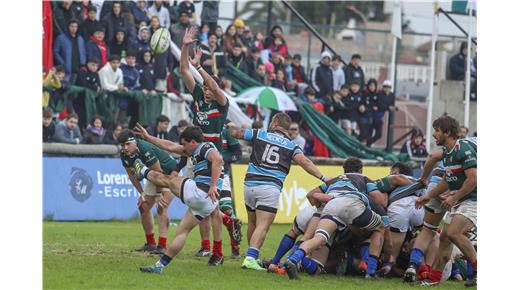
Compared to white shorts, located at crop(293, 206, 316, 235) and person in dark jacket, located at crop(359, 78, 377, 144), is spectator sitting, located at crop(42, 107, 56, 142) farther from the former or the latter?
person in dark jacket, located at crop(359, 78, 377, 144)

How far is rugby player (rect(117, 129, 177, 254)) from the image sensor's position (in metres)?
15.6

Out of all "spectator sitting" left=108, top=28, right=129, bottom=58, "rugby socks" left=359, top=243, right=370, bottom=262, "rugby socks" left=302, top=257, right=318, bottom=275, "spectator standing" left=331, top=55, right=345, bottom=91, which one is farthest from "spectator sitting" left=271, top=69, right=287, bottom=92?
"rugby socks" left=302, top=257, right=318, bottom=275

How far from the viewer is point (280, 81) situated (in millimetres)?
27469

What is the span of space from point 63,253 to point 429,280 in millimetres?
5208

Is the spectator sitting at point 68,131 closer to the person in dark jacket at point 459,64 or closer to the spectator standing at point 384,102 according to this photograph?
the spectator standing at point 384,102

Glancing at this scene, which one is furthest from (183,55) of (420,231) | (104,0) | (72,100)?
(104,0)

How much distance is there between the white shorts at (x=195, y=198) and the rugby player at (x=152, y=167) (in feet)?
7.36

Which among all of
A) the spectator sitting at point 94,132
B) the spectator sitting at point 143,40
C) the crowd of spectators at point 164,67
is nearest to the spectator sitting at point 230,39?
the crowd of spectators at point 164,67

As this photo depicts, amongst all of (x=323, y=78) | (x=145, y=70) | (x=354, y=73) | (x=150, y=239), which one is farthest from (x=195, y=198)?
(x=354, y=73)

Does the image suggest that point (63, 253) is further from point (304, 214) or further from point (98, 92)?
point (98, 92)

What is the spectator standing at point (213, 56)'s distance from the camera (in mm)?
24516

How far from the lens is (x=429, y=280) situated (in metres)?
13.7

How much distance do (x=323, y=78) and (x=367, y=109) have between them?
1.48 meters

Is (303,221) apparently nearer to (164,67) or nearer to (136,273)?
(136,273)
